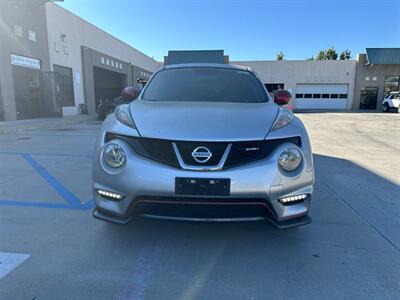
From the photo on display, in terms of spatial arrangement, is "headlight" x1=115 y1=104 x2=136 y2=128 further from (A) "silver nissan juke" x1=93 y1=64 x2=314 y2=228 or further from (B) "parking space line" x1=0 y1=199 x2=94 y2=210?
(B) "parking space line" x1=0 y1=199 x2=94 y2=210

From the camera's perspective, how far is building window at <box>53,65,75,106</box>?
1823cm

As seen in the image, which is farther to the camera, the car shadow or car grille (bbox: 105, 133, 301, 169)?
car grille (bbox: 105, 133, 301, 169)

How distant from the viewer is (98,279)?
2305mm

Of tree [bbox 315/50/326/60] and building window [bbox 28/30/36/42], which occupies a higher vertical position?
tree [bbox 315/50/326/60]

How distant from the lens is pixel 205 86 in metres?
3.77

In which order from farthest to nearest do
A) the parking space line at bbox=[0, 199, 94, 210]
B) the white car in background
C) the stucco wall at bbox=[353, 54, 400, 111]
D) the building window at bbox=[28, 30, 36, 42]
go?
the stucco wall at bbox=[353, 54, 400, 111] < the white car in background < the building window at bbox=[28, 30, 36, 42] < the parking space line at bbox=[0, 199, 94, 210]

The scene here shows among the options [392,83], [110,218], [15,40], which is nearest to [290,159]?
[110,218]

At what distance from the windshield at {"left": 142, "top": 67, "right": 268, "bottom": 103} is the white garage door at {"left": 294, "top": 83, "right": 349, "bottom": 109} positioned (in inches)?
1398

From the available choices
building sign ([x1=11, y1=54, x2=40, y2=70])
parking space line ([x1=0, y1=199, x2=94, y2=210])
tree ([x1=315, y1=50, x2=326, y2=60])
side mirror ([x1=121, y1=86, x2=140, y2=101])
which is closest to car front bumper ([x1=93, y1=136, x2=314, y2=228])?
parking space line ([x1=0, y1=199, x2=94, y2=210])

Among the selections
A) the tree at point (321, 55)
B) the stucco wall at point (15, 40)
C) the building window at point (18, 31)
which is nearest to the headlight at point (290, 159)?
the stucco wall at point (15, 40)

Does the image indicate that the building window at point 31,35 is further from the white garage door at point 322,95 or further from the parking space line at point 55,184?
the white garage door at point 322,95

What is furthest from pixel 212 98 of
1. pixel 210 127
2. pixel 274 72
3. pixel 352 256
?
pixel 274 72

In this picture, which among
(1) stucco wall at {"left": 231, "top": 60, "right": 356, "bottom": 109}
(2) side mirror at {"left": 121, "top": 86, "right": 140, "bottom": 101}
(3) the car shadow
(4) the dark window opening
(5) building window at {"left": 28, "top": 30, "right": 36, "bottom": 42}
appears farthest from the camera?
(4) the dark window opening

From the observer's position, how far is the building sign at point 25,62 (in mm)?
14719
